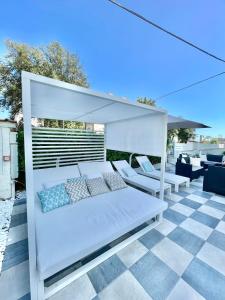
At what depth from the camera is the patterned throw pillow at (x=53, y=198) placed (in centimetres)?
262

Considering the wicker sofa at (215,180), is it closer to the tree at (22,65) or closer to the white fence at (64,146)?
the white fence at (64,146)

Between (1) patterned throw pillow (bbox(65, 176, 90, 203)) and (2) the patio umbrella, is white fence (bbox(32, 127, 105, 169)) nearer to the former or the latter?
(1) patterned throw pillow (bbox(65, 176, 90, 203))

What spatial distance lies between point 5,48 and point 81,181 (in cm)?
848

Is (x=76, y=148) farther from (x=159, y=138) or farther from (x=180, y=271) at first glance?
(x=180, y=271)

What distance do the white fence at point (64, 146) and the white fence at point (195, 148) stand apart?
6.39m

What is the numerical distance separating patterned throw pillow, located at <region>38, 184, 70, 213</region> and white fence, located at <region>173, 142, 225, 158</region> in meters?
8.83

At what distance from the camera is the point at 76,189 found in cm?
309

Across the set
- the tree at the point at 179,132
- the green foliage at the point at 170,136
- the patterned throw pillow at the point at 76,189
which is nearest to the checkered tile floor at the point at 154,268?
the patterned throw pillow at the point at 76,189

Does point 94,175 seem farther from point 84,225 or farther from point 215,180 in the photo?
point 215,180

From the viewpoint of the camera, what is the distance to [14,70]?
7422mm

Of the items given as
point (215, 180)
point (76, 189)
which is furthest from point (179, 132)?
point (76, 189)

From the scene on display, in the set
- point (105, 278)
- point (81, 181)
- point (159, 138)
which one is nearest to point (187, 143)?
point (159, 138)

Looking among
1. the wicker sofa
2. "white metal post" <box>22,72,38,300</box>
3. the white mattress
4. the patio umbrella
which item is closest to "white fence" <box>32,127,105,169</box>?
the white mattress

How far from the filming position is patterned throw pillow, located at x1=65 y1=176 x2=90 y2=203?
117 inches
